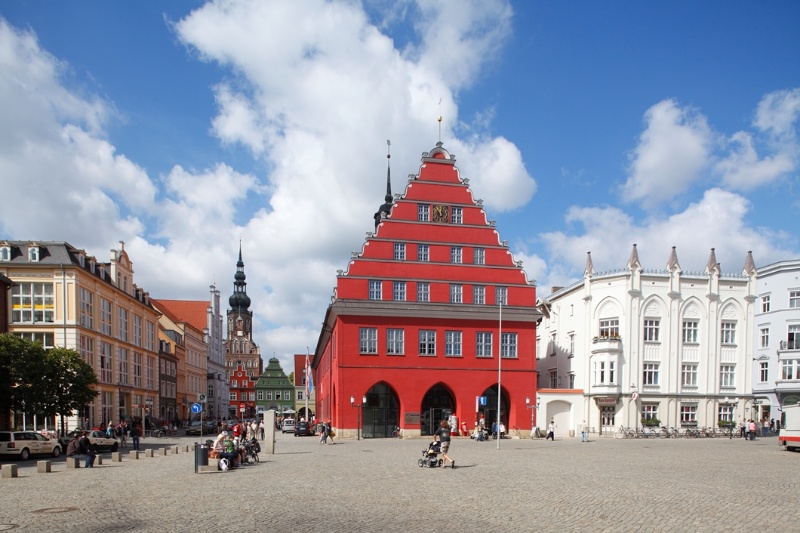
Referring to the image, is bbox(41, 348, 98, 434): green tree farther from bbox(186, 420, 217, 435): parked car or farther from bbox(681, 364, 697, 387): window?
bbox(681, 364, 697, 387): window

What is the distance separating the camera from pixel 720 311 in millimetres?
57844

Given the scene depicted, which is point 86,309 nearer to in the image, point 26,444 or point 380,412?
point 26,444

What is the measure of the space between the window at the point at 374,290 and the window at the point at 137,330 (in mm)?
27861

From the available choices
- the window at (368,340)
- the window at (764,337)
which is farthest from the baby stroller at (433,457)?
the window at (764,337)

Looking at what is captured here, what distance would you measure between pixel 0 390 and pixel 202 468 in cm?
1754

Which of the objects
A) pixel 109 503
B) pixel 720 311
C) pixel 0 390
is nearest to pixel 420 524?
pixel 109 503

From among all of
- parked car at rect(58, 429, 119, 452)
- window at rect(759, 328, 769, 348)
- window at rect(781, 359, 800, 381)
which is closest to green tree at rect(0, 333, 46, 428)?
parked car at rect(58, 429, 119, 452)

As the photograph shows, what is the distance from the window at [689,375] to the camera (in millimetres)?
57094

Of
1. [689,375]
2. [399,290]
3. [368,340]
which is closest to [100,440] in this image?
[368,340]

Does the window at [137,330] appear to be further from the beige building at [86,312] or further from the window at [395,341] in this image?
the window at [395,341]

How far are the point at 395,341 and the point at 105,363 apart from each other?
24606mm

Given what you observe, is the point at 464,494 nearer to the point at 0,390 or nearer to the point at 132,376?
the point at 0,390

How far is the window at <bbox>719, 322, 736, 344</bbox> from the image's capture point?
57.9 m

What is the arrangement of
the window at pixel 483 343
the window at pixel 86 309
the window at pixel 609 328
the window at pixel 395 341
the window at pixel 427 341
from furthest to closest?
the window at pixel 609 328 < the window at pixel 483 343 < the window at pixel 427 341 < the window at pixel 86 309 < the window at pixel 395 341
